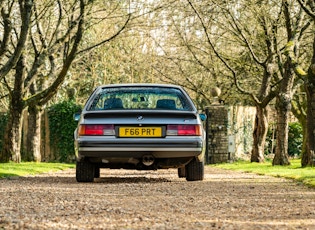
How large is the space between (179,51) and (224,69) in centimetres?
347

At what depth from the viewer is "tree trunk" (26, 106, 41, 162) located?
25.6 metres

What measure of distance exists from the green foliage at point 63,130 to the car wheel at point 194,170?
13.3 meters

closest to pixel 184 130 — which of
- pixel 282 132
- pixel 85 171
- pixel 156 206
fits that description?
pixel 85 171

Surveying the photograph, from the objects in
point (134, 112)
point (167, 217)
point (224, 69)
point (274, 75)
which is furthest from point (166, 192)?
point (224, 69)

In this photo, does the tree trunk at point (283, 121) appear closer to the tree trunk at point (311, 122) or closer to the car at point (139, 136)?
the tree trunk at point (311, 122)

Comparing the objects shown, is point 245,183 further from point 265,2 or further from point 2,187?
point 265,2

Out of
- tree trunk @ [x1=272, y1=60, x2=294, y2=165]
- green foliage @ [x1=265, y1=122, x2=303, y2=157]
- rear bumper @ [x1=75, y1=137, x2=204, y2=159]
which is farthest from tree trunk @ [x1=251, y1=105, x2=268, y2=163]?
rear bumper @ [x1=75, y1=137, x2=204, y2=159]

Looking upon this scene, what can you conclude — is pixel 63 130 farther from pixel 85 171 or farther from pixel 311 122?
pixel 85 171

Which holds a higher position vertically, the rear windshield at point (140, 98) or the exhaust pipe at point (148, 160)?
the rear windshield at point (140, 98)

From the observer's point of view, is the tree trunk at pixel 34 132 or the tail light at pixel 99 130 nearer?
the tail light at pixel 99 130

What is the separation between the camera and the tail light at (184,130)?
43.5 ft

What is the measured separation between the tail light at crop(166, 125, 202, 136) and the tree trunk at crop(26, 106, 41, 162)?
509 inches

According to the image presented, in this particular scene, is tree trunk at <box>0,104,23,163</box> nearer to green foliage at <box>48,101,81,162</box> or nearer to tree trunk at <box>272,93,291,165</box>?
green foliage at <box>48,101,81,162</box>

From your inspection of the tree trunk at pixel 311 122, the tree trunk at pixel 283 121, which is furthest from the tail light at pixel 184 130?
the tree trunk at pixel 283 121
